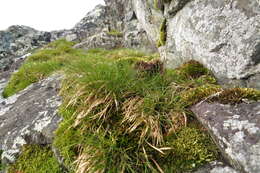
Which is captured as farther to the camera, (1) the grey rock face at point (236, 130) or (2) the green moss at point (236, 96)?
(2) the green moss at point (236, 96)

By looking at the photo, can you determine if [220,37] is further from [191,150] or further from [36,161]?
[36,161]

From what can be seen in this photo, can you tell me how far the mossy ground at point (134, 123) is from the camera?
2.16 m

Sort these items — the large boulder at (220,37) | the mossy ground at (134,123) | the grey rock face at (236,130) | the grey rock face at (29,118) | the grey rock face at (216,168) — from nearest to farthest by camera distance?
1. the grey rock face at (236,130)
2. the grey rock face at (216,168)
3. the mossy ground at (134,123)
4. the large boulder at (220,37)
5. the grey rock face at (29,118)

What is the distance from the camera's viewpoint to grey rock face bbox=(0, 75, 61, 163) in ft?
10.3

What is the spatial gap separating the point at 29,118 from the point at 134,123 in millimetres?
2198

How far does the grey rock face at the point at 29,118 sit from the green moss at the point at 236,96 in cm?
236

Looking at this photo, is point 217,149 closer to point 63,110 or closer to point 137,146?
point 137,146

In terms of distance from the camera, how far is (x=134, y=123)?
2455mm

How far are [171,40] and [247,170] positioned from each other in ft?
11.8

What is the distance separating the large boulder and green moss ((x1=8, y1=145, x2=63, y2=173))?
109 inches

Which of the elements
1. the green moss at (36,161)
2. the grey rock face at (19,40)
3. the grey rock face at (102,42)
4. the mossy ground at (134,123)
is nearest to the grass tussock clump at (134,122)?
the mossy ground at (134,123)

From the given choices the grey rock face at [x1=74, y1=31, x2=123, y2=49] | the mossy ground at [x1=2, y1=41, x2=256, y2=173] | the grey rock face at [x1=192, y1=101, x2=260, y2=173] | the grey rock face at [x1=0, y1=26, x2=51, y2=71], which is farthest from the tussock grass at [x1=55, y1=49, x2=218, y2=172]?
the grey rock face at [x1=0, y1=26, x2=51, y2=71]

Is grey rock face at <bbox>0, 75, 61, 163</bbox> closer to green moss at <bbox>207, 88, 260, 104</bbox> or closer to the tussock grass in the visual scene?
the tussock grass

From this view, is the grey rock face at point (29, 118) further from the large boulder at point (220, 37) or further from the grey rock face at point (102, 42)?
the grey rock face at point (102, 42)
